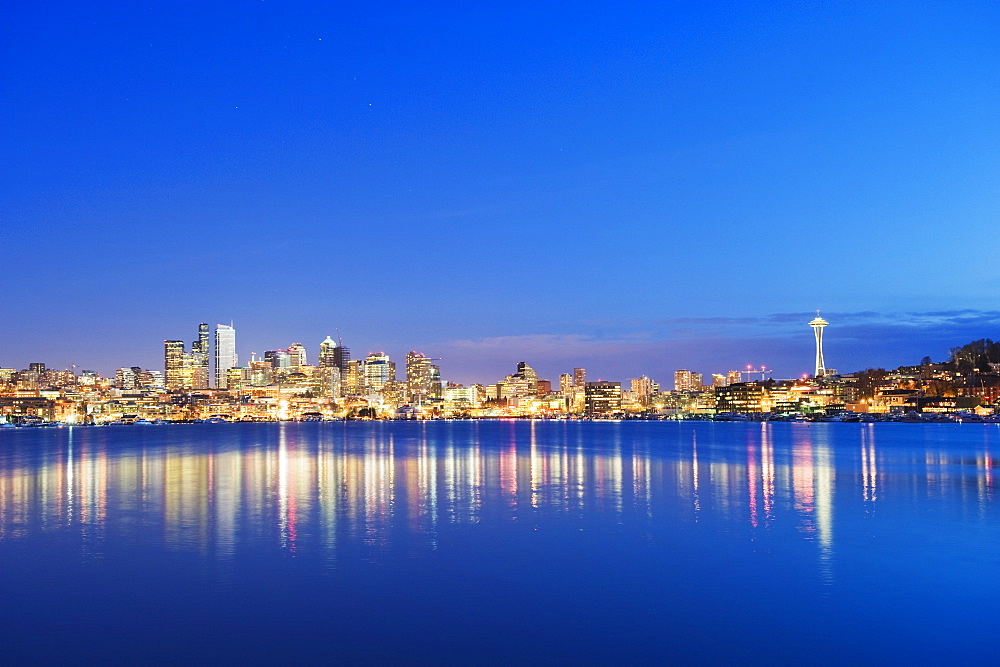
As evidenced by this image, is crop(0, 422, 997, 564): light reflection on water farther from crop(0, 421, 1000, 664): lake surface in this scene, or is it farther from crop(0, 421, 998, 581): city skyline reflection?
crop(0, 421, 1000, 664): lake surface

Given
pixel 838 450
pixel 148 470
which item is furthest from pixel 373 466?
pixel 838 450

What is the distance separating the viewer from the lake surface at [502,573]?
14.2m

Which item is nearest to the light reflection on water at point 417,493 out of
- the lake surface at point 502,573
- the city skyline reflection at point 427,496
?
the city skyline reflection at point 427,496

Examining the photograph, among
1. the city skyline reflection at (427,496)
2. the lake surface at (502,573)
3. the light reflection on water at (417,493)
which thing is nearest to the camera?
the lake surface at (502,573)

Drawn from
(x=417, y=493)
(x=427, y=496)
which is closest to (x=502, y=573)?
(x=427, y=496)

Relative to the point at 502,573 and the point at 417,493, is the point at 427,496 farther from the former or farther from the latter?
the point at 502,573

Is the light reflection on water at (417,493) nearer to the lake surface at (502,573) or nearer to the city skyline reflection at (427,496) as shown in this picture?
the city skyline reflection at (427,496)

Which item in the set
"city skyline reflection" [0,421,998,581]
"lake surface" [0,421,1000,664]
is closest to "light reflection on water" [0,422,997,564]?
"city skyline reflection" [0,421,998,581]

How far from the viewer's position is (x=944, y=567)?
20266 millimetres

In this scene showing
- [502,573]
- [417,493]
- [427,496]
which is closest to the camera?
[502,573]

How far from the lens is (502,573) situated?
1977 centimetres

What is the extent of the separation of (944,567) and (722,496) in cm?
1476

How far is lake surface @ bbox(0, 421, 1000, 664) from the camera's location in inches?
559

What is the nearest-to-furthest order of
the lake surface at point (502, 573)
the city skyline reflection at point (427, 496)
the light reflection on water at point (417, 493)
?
1. the lake surface at point (502, 573)
2. the city skyline reflection at point (427, 496)
3. the light reflection on water at point (417, 493)
